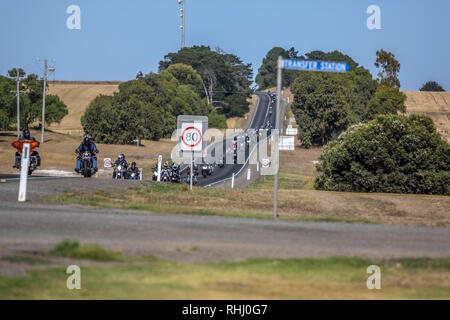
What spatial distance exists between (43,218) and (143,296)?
6.43 metres

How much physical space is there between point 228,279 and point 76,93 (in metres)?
166

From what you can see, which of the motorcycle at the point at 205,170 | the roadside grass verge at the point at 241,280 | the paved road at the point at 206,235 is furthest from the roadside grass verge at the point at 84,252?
the motorcycle at the point at 205,170

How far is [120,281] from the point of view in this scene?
948 cm

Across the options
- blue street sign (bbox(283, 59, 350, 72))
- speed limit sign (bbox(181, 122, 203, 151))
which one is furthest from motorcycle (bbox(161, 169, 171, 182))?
blue street sign (bbox(283, 59, 350, 72))

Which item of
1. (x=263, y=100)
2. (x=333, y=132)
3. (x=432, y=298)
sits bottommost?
(x=432, y=298)

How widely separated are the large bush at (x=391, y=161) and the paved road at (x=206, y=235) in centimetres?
2590

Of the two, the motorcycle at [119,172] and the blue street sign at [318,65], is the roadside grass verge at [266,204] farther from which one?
the motorcycle at [119,172]

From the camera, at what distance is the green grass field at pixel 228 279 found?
9.01 meters

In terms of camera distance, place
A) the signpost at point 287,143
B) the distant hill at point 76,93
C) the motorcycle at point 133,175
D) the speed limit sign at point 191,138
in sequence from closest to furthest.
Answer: the speed limit sign at point 191,138 → the motorcycle at point 133,175 → the signpost at point 287,143 → the distant hill at point 76,93

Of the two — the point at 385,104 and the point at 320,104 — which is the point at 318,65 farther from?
the point at 385,104

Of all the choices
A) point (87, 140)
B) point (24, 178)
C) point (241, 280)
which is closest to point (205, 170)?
point (87, 140)

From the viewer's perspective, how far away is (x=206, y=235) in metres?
13.5
